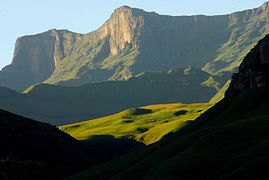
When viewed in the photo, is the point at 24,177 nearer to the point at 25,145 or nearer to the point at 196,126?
the point at 196,126

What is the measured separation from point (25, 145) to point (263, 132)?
407ft

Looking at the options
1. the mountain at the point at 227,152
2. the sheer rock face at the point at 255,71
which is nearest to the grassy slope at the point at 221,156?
the mountain at the point at 227,152

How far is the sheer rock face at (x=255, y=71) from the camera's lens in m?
116

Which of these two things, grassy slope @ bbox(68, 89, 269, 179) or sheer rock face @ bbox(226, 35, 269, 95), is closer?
grassy slope @ bbox(68, 89, 269, 179)

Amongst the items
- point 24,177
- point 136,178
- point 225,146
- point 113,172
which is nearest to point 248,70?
point 113,172

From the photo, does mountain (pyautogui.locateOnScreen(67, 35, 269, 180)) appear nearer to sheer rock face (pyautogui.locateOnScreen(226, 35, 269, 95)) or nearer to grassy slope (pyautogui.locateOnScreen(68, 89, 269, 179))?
grassy slope (pyautogui.locateOnScreen(68, 89, 269, 179))

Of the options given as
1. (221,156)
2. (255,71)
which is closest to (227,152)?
(221,156)

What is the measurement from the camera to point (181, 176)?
200 feet

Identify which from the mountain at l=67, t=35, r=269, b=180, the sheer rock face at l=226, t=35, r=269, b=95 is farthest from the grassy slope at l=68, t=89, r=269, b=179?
the sheer rock face at l=226, t=35, r=269, b=95

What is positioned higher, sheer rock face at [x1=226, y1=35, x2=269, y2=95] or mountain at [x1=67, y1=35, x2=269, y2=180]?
sheer rock face at [x1=226, y1=35, x2=269, y2=95]

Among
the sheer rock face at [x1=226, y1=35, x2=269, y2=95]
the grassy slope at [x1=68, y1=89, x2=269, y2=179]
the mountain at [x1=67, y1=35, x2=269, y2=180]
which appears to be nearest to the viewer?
the grassy slope at [x1=68, y1=89, x2=269, y2=179]

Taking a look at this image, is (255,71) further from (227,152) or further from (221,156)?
(221,156)

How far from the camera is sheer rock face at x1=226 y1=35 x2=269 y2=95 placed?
116 metres

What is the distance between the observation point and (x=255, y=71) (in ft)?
395
